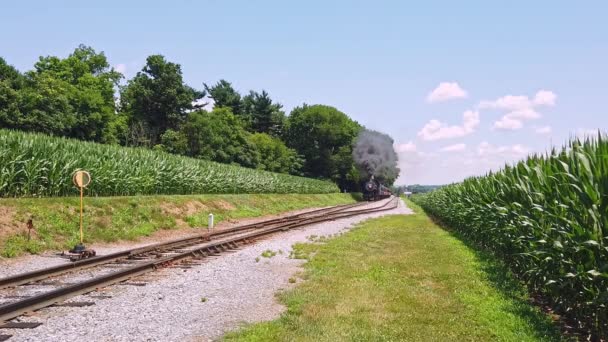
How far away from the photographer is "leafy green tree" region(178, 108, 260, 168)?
179ft

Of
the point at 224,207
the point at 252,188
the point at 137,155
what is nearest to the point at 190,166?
the point at 224,207

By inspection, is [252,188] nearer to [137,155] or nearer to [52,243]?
[137,155]

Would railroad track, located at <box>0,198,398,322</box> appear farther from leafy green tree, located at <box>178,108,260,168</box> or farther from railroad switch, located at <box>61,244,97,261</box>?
leafy green tree, located at <box>178,108,260,168</box>

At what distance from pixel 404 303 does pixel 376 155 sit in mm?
62936

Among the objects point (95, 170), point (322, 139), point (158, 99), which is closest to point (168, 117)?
point (158, 99)

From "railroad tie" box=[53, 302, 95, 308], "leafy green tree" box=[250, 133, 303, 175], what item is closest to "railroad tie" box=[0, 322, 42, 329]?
"railroad tie" box=[53, 302, 95, 308]

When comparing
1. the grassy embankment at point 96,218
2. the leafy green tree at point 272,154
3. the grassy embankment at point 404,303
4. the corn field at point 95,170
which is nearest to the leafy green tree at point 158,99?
the leafy green tree at point 272,154

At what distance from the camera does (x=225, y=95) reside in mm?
82812

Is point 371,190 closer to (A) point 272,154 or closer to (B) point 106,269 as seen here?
(A) point 272,154

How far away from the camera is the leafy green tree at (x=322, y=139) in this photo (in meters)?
91.9

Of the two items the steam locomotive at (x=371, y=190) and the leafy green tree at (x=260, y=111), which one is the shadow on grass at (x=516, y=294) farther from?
the leafy green tree at (x=260, y=111)

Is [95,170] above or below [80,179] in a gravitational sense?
above

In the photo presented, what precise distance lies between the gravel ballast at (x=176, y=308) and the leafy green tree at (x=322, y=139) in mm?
80547

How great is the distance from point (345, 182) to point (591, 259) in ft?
298
